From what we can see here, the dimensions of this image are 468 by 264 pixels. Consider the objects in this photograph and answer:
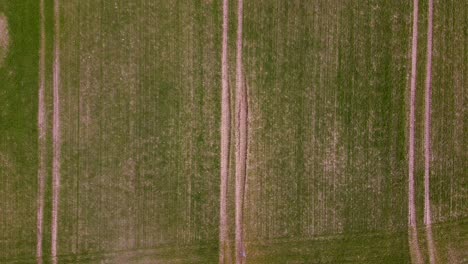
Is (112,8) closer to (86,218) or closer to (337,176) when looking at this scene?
(86,218)

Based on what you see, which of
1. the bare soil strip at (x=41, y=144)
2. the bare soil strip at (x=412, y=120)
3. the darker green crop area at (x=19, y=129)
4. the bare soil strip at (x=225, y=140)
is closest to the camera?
the darker green crop area at (x=19, y=129)

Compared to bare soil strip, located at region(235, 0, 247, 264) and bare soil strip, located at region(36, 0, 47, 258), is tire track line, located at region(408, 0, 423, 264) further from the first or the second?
bare soil strip, located at region(36, 0, 47, 258)

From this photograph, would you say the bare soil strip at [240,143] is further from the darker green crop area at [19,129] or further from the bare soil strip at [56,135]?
the darker green crop area at [19,129]

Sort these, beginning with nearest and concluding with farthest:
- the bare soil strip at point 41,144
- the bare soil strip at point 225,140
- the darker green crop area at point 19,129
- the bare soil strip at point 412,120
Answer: the darker green crop area at point 19,129, the bare soil strip at point 41,144, the bare soil strip at point 225,140, the bare soil strip at point 412,120

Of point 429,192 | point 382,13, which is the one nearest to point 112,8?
point 382,13

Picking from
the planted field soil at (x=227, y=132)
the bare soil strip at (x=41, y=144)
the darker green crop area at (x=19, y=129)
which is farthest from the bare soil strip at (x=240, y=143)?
the darker green crop area at (x=19, y=129)

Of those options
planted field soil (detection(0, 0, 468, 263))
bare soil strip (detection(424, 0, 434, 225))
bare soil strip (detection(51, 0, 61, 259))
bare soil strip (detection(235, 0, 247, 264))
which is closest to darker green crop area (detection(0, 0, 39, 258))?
planted field soil (detection(0, 0, 468, 263))

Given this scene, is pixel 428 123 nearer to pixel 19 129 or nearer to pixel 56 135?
pixel 56 135
